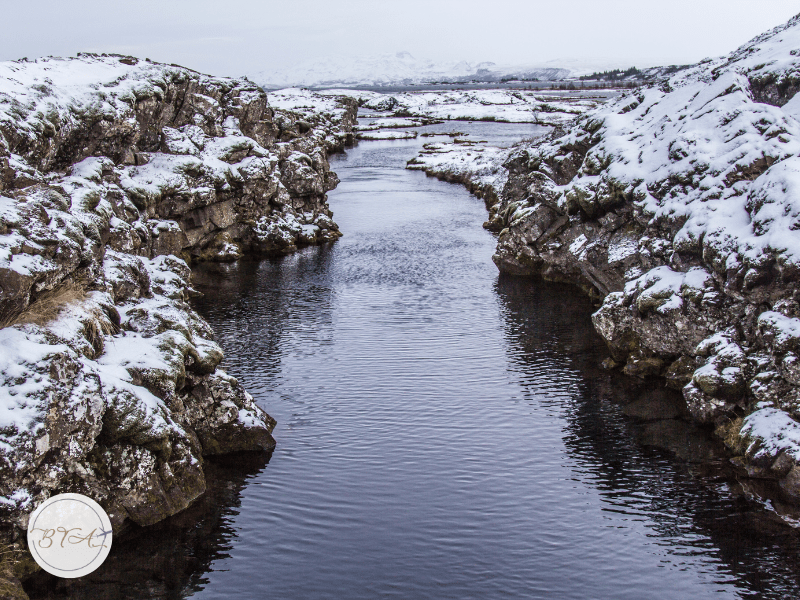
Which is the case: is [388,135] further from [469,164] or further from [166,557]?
[166,557]

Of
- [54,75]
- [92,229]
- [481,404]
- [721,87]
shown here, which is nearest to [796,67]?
[721,87]

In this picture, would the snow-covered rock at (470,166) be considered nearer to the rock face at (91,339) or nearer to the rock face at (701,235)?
the rock face at (701,235)

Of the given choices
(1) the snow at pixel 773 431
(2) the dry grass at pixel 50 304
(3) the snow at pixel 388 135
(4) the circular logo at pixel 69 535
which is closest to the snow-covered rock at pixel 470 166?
(3) the snow at pixel 388 135

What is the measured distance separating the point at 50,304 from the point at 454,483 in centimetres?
1602

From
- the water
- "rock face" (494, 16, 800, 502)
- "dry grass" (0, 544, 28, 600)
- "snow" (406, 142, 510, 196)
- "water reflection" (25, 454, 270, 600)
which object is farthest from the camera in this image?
"snow" (406, 142, 510, 196)

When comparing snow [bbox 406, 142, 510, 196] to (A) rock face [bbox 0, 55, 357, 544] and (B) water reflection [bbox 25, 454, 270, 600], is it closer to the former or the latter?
(A) rock face [bbox 0, 55, 357, 544]

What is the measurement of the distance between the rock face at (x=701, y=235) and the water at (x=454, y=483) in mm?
2460

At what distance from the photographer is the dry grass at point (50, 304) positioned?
22.5 meters

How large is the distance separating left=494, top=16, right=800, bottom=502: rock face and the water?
8.07 feet

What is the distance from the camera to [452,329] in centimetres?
4456

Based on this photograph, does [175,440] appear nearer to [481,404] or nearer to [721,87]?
[481,404]

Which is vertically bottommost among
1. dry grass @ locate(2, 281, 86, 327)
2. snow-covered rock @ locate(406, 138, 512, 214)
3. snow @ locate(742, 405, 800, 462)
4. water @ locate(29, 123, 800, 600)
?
water @ locate(29, 123, 800, 600)

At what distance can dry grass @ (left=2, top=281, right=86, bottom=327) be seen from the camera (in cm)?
2248

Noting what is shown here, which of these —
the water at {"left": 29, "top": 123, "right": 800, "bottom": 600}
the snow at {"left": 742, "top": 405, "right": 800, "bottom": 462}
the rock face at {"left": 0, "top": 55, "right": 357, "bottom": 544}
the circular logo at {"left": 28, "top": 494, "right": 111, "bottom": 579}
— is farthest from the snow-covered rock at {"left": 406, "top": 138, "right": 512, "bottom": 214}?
the circular logo at {"left": 28, "top": 494, "right": 111, "bottom": 579}
